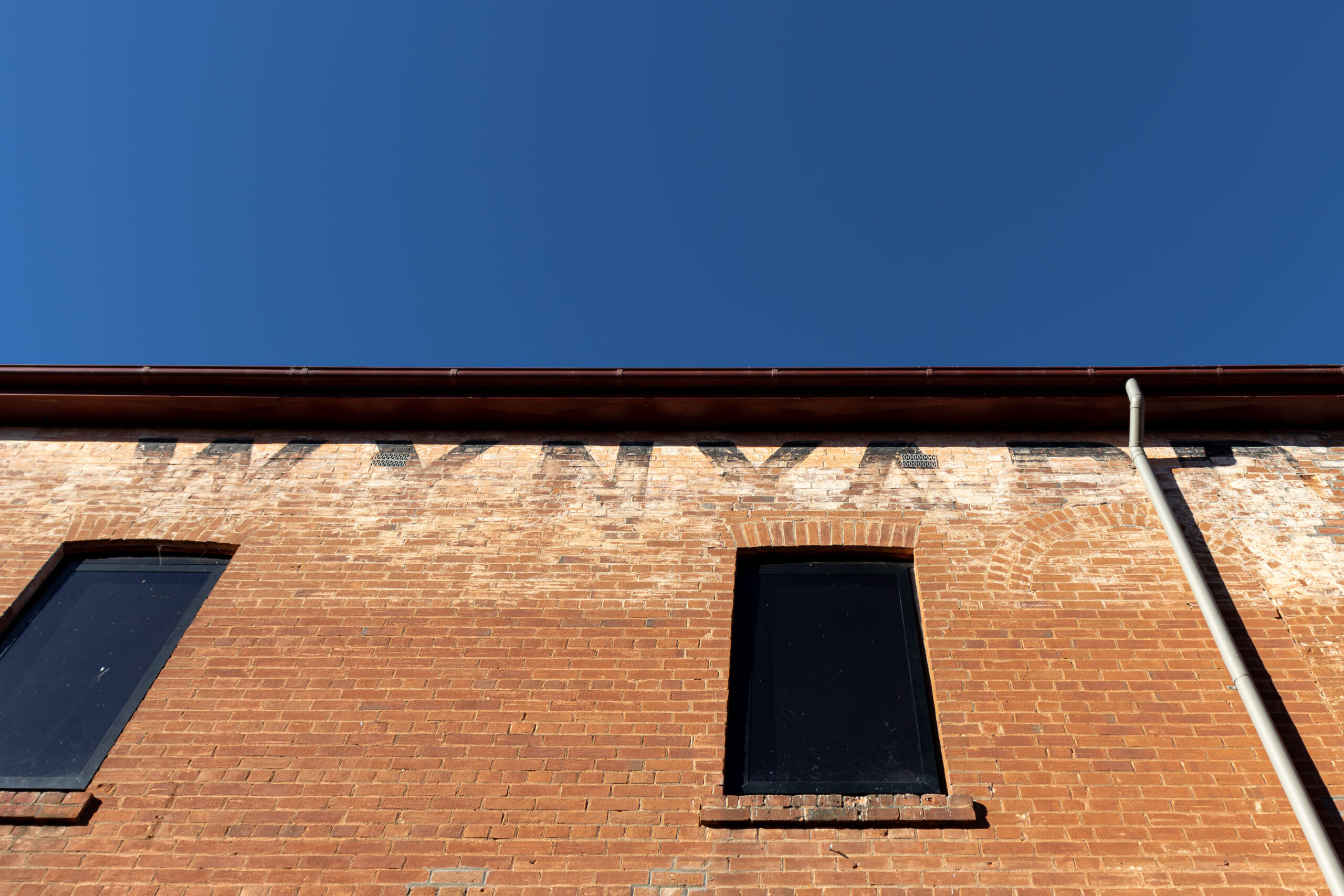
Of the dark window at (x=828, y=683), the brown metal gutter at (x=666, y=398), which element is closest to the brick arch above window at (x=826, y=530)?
the dark window at (x=828, y=683)

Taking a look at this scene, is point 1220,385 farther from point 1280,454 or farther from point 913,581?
point 913,581

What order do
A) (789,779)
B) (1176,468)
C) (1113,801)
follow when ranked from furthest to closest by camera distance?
(1176,468) < (789,779) < (1113,801)

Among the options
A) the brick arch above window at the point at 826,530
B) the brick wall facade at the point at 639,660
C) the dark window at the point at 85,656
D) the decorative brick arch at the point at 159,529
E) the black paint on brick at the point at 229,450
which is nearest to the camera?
the brick wall facade at the point at 639,660

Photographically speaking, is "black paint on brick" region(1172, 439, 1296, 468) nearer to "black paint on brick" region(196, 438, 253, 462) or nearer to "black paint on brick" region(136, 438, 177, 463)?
"black paint on brick" region(196, 438, 253, 462)

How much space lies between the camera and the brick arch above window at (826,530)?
5883 millimetres

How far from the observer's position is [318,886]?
4266 millimetres

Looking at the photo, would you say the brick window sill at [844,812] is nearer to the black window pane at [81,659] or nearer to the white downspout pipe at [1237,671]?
the white downspout pipe at [1237,671]

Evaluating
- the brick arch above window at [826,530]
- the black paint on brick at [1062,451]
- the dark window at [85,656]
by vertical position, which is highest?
the black paint on brick at [1062,451]

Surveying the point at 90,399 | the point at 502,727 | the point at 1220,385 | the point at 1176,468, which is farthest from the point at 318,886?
the point at 1220,385

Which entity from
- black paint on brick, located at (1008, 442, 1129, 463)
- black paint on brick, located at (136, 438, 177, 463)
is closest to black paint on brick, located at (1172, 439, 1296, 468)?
black paint on brick, located at (1008, 442, 1129, 463)

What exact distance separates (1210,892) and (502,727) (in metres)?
3.74

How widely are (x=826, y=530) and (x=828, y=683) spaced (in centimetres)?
116

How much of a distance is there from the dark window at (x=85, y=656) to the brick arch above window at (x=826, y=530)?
12.4 feet

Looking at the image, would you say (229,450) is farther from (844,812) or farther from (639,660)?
(844,812)
